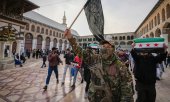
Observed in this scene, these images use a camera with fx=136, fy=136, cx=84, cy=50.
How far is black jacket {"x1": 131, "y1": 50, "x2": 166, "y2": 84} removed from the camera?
115 inches

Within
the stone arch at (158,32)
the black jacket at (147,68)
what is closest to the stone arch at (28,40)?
the stone arch at (158,32)

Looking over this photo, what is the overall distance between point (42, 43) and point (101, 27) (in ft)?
126

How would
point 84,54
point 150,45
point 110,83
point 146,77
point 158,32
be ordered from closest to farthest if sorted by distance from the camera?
point 110,83 → point 84,54 → point 146,77 → point 150,45 → point 158,32

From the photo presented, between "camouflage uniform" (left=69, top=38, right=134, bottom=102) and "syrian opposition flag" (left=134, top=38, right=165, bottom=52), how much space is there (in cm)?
184

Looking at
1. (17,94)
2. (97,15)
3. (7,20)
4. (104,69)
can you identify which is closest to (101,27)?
(97,15)

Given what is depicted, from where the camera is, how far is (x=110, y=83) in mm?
1751

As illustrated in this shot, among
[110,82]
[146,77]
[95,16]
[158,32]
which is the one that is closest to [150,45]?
[146,77]

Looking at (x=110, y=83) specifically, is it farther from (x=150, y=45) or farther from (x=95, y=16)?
(x=150, y=45)

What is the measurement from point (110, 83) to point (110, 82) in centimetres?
1

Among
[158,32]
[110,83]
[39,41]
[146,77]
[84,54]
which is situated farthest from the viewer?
[39,41]

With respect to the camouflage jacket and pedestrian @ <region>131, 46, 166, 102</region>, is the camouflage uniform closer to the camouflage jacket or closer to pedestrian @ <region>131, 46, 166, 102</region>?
the camouflage jacket

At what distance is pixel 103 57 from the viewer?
72.4 inches

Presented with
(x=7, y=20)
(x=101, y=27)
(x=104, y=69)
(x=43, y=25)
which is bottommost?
(x=104, y=69)

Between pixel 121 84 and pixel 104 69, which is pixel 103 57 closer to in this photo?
pixel 104 69
